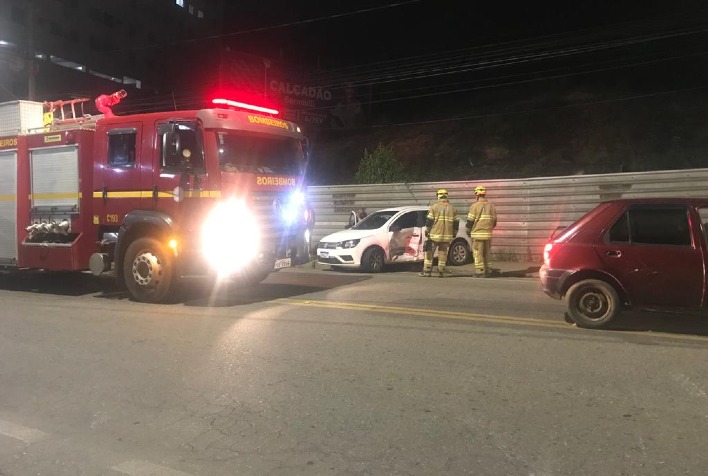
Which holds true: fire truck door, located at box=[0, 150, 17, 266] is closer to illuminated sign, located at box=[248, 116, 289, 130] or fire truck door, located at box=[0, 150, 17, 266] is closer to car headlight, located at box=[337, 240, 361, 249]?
illuminated sign, located at box=[248, 116, 289, 130]

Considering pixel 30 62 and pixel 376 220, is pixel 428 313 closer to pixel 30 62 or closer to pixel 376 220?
pixel 376 220

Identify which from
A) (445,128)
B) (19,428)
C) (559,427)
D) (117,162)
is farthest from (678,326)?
(445,128)

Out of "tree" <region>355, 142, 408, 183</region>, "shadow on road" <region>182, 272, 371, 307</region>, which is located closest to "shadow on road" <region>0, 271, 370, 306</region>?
"shadow on road" <region>182, 272, 371, 307</region>

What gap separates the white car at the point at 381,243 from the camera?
501 inches

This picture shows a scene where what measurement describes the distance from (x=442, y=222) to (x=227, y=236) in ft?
17.2

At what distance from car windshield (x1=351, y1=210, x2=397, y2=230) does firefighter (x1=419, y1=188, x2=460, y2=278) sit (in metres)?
1.57

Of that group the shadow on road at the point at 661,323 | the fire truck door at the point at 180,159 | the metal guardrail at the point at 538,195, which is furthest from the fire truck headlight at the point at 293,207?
the metal guardrail at the point at 538,195

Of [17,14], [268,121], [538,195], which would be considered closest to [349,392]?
[268,121]

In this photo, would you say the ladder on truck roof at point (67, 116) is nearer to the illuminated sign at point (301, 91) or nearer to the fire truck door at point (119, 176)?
the fire truck door at point (119, 176)

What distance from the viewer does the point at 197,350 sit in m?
6.04

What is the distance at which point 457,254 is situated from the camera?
13875 mm

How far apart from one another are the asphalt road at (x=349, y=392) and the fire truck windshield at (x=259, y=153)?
219 centimetres

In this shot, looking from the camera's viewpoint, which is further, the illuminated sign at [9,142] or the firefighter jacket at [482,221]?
the firefighter jacket at [482,221]

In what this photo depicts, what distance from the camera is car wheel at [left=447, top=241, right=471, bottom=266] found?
13.8m
